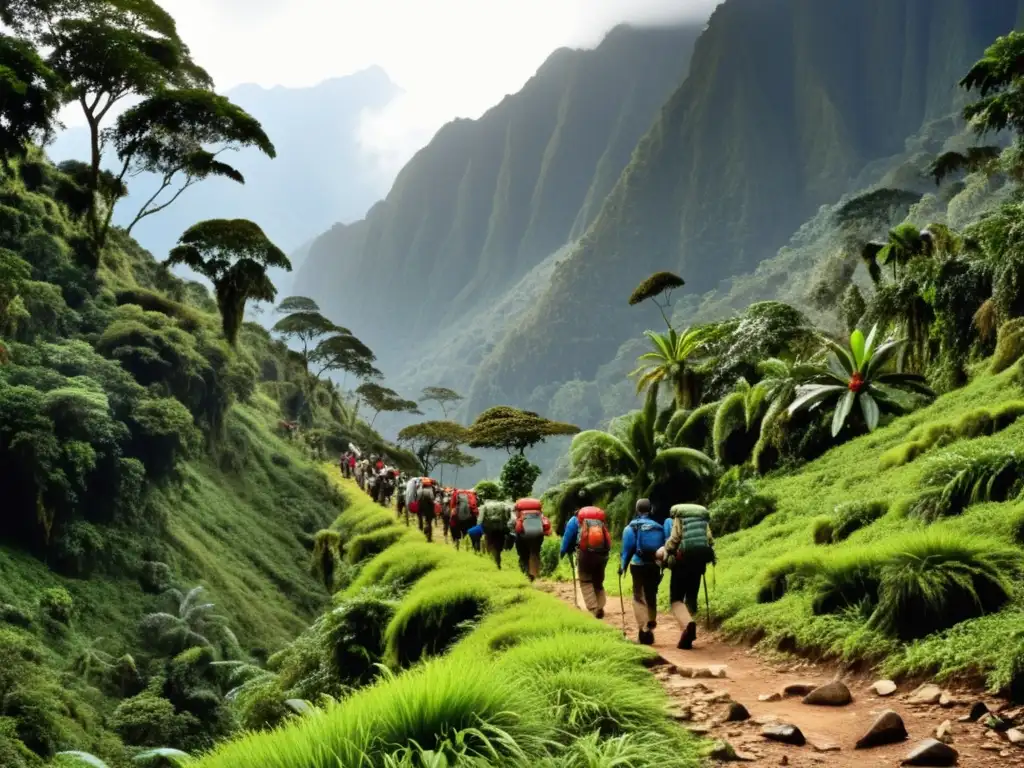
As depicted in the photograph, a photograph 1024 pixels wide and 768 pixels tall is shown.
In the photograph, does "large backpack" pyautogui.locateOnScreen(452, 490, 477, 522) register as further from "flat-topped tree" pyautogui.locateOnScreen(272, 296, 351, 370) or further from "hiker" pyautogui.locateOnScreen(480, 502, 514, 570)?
"flat-topped tree" pyautogui.locateOnScreen(272, 296, 351, 370)

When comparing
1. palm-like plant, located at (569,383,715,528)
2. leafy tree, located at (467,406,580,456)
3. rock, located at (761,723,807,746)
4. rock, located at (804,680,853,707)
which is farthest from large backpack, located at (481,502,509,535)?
rock, located at (761,723,807,746)

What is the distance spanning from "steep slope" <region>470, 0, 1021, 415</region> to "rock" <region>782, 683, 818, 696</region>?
13053 centimetres

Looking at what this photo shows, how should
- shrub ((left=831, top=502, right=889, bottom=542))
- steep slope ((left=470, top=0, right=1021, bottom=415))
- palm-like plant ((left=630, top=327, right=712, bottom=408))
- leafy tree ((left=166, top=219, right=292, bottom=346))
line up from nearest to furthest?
shrub ((left=831, top=502, right=889, bottom=542)) → palm-like plant ((left=630, top=327, right=712, bottom=408)) → leafy tree ((left=166, top=219, right=292, bottom=346)) → steep slope ((left=470, top=0, right=1021, bottom=415))

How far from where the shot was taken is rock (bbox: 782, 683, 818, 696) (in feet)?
17.6

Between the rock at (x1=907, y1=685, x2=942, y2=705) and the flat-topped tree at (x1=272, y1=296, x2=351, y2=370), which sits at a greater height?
the flat-topped tree at (x1=272, y1=296, x2=351, y2=370)

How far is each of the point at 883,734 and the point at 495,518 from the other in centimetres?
926

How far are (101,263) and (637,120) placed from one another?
188 m

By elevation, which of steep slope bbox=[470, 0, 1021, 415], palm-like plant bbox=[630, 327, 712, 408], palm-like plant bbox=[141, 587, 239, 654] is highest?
steep slope bbox=[470, 0, 1021, 415]

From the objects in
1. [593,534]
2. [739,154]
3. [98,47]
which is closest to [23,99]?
[98,47]

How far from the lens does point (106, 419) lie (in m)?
19.8

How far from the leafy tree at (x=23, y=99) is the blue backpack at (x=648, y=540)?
836 inches

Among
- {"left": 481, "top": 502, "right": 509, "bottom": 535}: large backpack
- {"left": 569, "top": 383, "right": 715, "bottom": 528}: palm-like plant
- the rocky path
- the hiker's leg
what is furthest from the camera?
{"left": 569, "top": 383, "right": 715, "bottom": 528}: palm-like plant

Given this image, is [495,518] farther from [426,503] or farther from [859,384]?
[859,384]

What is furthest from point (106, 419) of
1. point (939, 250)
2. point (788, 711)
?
point (939, 250)
